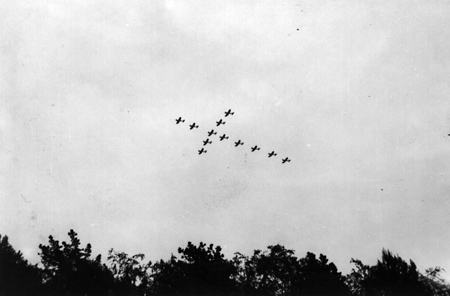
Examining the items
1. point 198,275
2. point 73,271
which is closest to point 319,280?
point 198,275

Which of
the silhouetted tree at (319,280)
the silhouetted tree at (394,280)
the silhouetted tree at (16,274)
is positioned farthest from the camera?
the silhouetted tree at (319,280)

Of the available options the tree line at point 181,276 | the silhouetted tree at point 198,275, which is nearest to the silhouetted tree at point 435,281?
the tree line at point 181,276

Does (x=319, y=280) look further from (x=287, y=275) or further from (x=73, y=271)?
(x=73, y=271)

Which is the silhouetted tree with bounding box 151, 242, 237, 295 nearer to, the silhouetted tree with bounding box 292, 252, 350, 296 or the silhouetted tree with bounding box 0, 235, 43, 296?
the silhouetted tree with bounding box 292, 252, 350, 296

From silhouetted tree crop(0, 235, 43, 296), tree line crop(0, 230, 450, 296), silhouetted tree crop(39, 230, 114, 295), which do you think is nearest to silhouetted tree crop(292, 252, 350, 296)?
tree line crop(0, 230, 450, 296)

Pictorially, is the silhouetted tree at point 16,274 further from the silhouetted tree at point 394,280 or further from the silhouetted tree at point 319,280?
the silhouetted tree at point 394,280
